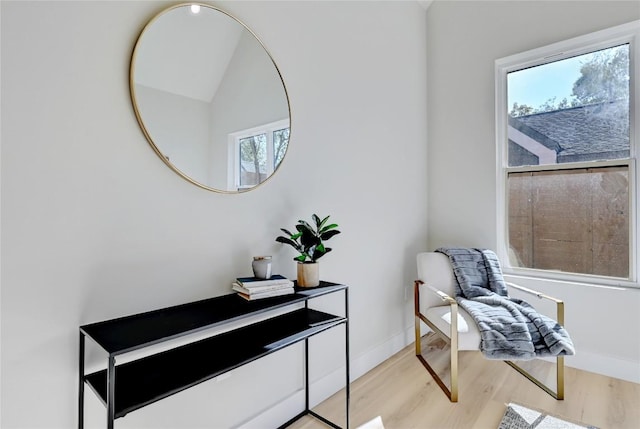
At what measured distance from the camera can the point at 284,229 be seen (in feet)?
5.76

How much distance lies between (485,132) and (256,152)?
216 cm

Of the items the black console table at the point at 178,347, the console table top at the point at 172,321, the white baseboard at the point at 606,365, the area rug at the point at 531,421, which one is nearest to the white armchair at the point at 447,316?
the area rug at the point at 531,421

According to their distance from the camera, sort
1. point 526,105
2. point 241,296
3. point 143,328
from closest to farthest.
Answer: point 143,328
point 241,296
point 526,105

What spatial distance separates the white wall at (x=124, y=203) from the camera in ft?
3.25

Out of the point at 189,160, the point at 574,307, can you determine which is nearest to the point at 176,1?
the point at 189,160

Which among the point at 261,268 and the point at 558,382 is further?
the point at 558,382

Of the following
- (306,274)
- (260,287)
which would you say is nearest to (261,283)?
(260,287)

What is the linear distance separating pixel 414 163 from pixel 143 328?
2.51 m

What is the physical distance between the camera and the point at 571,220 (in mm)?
2496

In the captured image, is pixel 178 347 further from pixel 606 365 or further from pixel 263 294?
pixel 606 365

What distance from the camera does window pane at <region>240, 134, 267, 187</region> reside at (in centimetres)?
157

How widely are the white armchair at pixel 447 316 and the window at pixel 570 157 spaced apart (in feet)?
1.67

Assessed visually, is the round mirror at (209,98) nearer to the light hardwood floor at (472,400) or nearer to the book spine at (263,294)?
the book spine at (263,294)

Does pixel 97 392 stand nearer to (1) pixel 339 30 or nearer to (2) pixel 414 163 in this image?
(1) pixel 339 30
